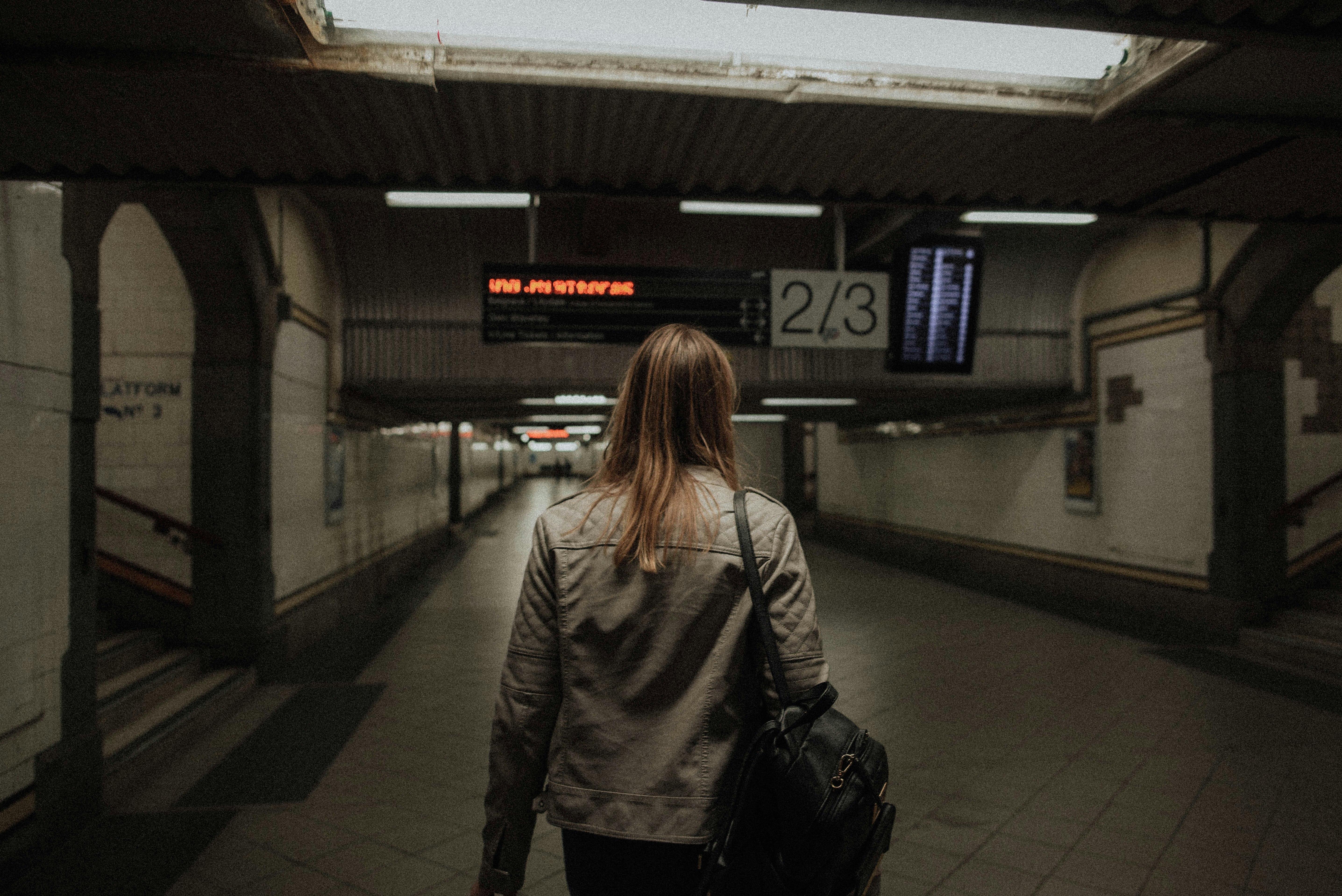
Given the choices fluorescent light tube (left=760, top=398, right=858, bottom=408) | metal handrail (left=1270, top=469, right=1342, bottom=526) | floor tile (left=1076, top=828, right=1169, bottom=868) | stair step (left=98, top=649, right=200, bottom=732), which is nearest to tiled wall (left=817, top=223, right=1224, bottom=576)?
metal handrail (left=1270, top=469, right=1342, bottom=526)

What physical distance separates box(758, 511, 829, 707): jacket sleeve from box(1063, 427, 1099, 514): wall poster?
884 cm

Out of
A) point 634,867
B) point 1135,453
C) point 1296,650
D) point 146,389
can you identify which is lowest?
point 1296,650

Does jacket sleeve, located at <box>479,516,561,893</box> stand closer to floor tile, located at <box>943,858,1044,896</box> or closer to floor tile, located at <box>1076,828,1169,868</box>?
floor tile, located at <box>943,858,1044,896</box>

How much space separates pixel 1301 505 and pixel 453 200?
8114 mm

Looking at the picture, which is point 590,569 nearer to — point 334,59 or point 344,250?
point 334,59

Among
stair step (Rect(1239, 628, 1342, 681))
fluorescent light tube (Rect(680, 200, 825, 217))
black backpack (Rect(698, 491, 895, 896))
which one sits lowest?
stair step (Rect(1239, 628, 1342, 681))

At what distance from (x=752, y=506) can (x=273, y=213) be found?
20.0ft

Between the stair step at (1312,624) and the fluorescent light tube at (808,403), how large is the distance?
17.7ft

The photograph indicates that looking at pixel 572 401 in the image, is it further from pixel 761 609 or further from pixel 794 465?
pixel 761 609

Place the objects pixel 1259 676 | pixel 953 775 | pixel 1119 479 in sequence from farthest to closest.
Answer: pixel 1119 479 < pixel 1259 676 < pixel 953 775

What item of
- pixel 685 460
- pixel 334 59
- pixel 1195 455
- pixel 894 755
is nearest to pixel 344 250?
pixel 334 59

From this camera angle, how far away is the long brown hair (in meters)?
1.33

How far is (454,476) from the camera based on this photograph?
59.0 ft

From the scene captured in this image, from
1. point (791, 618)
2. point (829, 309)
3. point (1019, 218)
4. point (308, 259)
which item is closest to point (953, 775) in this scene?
point (829, 309)
